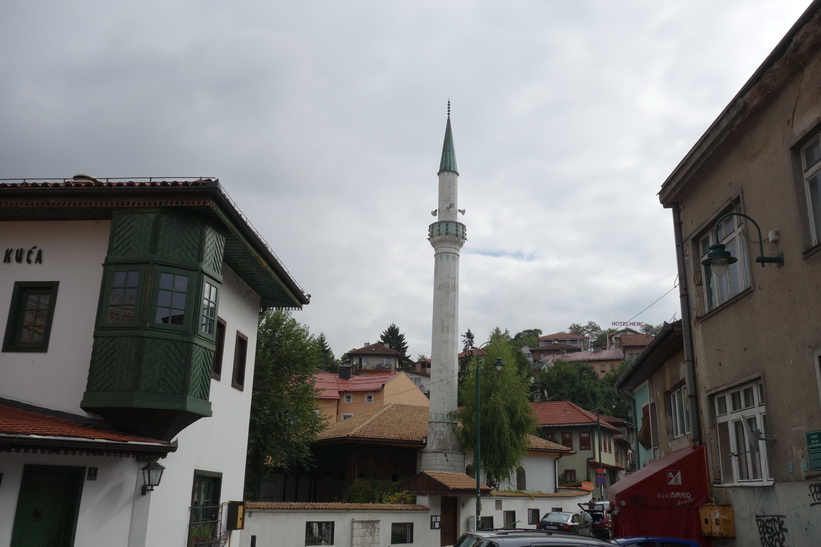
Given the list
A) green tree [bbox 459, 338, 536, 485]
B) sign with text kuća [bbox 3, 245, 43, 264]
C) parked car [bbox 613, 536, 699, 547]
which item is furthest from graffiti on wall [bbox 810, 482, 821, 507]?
green tree [bbox 459, 338, 536, 485]

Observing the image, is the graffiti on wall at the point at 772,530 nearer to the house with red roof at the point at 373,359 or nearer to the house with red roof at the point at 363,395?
the house with red roof at the point at 363,395

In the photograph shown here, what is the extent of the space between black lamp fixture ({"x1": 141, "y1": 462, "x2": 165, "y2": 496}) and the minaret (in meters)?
25.7

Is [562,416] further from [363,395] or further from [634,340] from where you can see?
[634,340]

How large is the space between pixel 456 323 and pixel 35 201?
99.9ft

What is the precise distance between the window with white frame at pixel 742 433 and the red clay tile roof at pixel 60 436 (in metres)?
9.20

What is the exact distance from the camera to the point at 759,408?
32.5ft

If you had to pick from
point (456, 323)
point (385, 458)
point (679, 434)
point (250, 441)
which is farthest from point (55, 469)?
point (456, 323)

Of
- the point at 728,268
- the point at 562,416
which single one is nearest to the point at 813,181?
the point at 728,268

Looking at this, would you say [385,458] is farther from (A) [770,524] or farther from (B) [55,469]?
(A) [770,524]

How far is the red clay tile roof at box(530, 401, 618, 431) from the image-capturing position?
55.6m

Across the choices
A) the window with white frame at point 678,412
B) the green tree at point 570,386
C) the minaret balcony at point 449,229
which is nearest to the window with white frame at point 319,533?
the window with white frame at point 678,412

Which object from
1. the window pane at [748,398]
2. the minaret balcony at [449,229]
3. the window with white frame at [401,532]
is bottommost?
the window with white frame at [401,532]

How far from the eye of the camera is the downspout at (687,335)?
11953mm

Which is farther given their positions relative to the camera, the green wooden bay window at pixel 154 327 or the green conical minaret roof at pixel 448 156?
the green conical minaret roof at pixel 448 156
